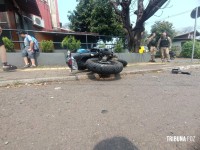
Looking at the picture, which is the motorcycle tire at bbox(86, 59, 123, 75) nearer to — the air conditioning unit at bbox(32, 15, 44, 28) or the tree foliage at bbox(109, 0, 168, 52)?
the tree foliage at bbox(109, 0, 168, 52)

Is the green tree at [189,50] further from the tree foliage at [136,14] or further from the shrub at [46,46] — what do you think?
the shrub at [46,46]

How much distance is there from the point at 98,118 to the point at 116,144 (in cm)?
71

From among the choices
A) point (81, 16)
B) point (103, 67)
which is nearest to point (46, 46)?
point (103, 67)

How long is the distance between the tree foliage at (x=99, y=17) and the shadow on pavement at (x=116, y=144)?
45.4 feet

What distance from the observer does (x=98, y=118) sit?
8.93 feet

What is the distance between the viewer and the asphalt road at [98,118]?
6.88 ft

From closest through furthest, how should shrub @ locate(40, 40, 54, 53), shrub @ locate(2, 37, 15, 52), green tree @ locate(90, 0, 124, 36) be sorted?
shrub @ locate(2, 37, 15, 52) < shrub @ locate(40, 40, 54, 53) < green tree @ locate(90, 0, 124, 36)

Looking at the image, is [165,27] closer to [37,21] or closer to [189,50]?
[189,50]

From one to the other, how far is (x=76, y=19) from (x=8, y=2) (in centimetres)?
1030

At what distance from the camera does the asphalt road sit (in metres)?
2.10

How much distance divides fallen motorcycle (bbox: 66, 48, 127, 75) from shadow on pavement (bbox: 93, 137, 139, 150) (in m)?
2.85

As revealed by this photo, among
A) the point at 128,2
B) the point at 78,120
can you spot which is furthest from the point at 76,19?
the point at 78,120

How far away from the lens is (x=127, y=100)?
11.6 feet

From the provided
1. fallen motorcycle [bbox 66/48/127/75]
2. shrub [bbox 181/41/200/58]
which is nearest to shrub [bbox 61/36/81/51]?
fallen motorcycle [bbox 66/48/127/75]
